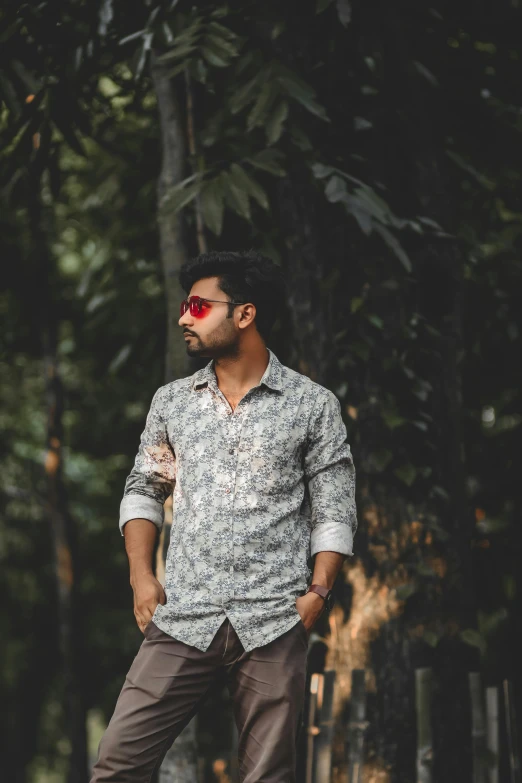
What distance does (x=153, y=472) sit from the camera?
330cm

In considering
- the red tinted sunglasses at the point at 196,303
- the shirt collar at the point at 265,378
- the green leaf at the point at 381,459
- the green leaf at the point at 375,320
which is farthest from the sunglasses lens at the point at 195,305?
the green leaf at the point at 381,459

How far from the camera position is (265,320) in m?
3.45

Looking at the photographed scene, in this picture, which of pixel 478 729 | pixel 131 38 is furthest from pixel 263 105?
pixel 478 729

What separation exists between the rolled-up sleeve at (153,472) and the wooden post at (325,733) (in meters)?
1.65

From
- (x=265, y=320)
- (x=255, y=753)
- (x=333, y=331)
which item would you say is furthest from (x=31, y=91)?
(x=255, y=753)

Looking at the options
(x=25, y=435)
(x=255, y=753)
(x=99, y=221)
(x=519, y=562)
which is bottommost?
(x=255, y=753)

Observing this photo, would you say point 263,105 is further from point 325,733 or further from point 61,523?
point 61,523

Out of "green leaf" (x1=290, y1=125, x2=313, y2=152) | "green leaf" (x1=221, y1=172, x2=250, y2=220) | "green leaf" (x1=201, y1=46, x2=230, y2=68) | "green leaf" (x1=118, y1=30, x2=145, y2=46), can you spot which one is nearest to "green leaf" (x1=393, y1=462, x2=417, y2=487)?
"green leaf" (x1=221, y1=172, x2=250, y2=220)

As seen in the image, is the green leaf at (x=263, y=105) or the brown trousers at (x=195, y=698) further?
the green leaf at (x=263, y=105)

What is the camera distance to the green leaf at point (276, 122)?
4148 millimetres

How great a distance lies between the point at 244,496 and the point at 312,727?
1.99 metres

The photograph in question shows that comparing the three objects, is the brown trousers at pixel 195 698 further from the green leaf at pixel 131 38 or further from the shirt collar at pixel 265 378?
the green leaf at pixel 131 38

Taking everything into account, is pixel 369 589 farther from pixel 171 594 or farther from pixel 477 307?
pixel 477 307

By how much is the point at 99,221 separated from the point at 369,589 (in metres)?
4.24
